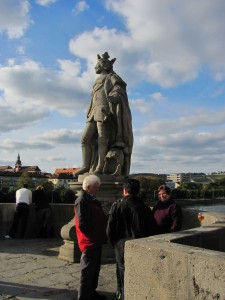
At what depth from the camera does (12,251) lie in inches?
281

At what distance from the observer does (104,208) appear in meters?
6.94

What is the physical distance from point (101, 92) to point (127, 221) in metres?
4.05

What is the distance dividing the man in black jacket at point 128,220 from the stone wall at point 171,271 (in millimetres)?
763

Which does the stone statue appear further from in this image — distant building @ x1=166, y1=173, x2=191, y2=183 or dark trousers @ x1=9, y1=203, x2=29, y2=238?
distant building @ x1=166, y1=173, x2=191, y2=183

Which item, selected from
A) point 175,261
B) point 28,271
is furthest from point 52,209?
point 175,261

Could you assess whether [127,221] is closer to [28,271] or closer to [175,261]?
[175,261]

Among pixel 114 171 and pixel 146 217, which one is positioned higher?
pixel 114 171

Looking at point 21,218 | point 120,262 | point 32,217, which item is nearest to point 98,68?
point 21,218

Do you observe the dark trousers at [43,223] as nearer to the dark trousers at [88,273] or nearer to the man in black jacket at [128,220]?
the dark trousers at [88,273]

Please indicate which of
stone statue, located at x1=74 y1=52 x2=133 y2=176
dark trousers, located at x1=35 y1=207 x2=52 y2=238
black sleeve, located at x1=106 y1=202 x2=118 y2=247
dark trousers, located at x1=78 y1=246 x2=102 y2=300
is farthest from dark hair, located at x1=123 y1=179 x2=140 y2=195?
dark trousers, located at x1=35 y1=207 x2=52 y2=238

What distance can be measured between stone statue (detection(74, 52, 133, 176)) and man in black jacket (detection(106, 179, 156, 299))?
10.3 ft

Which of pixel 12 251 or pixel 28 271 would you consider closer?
pixel 28 271

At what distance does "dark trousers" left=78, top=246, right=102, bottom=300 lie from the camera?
14.0ft

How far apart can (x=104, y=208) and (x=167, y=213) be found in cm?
252
